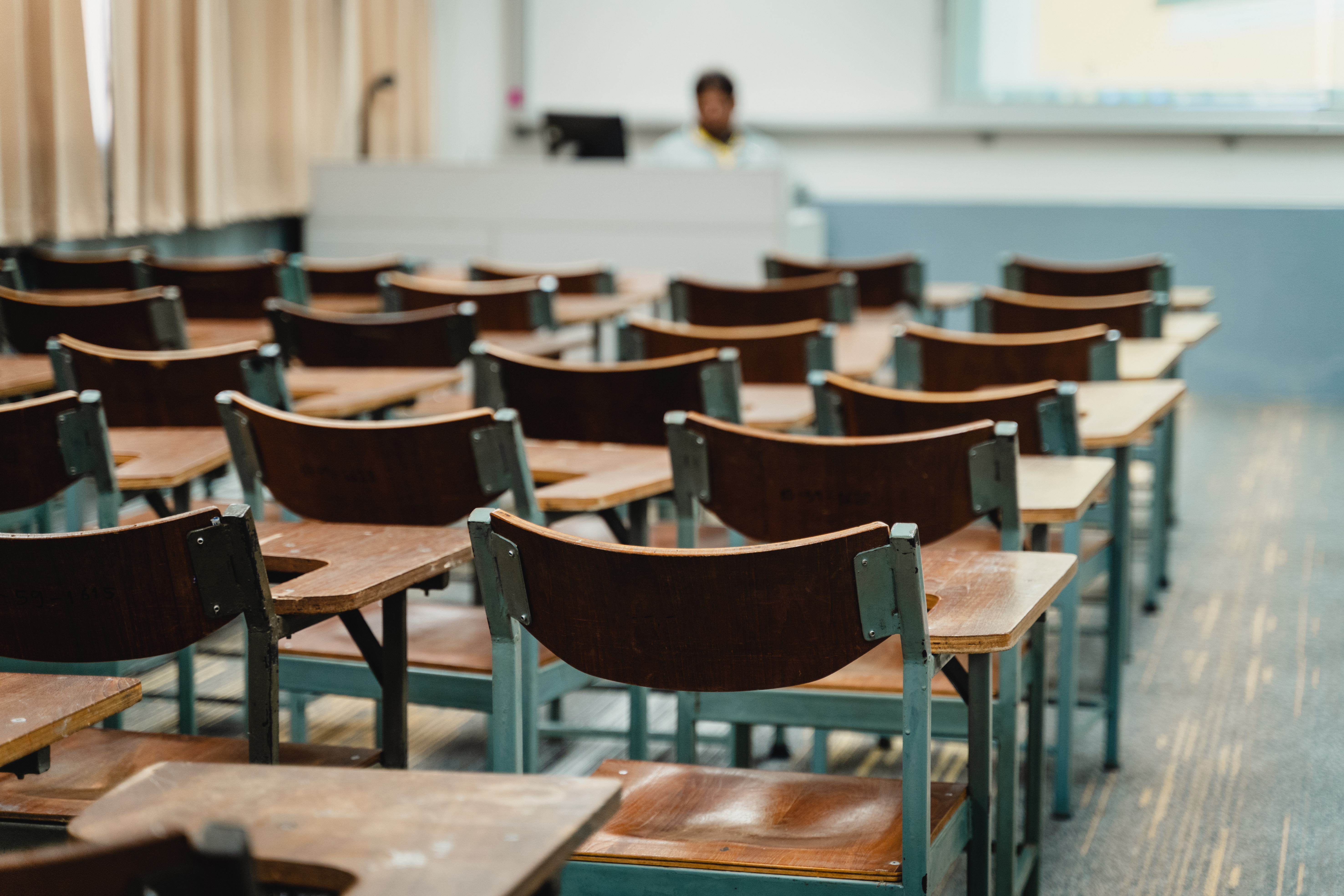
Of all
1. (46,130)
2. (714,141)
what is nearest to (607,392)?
(46,130)

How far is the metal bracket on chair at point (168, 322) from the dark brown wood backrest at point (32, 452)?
1443 mm

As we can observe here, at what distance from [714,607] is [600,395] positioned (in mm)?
1202

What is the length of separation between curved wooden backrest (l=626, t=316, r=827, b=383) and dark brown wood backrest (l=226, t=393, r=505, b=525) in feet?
3.74

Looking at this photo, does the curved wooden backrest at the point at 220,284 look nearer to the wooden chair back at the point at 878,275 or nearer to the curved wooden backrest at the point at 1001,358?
the wooden chair back at the point at 878,275

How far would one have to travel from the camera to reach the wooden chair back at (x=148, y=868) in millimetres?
698

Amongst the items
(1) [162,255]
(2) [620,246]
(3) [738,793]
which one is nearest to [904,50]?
(2) [620,246]

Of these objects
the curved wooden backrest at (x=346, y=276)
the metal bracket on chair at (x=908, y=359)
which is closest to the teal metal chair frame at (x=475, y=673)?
the metal bracket on chair at (x=908, y=359)

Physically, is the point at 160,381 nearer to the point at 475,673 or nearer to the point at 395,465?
the point at 395,465

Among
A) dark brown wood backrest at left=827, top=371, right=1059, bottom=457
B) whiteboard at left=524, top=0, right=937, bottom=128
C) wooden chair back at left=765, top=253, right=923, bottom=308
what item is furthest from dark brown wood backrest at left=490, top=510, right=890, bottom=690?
whiteboard at left=524, top=0, right=937, bottom=128

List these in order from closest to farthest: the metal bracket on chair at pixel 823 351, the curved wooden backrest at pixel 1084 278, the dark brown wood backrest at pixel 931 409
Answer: the dark brown wood backrest at pixel 931 409 < the metal bracket on chair at pixel 823 351 < the curved wooden backrest at pixel 1084 278

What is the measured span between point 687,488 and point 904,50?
6.65 metres

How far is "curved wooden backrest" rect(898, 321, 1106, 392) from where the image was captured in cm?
278

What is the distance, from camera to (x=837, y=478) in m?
1.76

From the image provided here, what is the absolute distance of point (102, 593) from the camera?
138 cm
